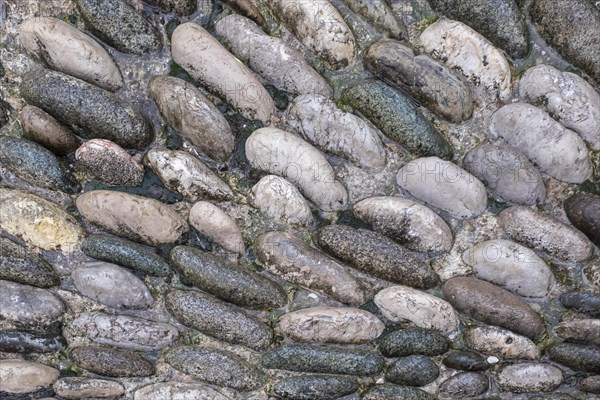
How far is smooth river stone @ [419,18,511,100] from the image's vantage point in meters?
1.57

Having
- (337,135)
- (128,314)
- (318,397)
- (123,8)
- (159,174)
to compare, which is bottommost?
(318,397)

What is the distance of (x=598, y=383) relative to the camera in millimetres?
1593

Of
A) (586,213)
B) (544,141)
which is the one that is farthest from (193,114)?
(586,213)

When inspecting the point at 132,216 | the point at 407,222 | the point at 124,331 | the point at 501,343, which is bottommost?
the point at 124,331

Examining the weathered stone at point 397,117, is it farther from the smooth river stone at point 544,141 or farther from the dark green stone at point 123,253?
the dark green stone at point 123,253

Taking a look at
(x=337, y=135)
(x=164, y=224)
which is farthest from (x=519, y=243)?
(x=164, y=224)

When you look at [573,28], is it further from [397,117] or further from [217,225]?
[217,225]

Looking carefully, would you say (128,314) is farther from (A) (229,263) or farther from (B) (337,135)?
(B) (337,135)

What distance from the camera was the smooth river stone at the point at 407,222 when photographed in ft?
5.17

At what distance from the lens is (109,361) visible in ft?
5.20

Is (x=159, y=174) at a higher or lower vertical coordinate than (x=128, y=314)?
higher

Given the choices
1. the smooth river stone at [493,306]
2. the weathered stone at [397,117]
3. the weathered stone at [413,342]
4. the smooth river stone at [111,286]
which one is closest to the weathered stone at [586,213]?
the smooth river stone at [493,306]

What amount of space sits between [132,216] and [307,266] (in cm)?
45

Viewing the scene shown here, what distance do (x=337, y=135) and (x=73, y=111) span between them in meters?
0.65
